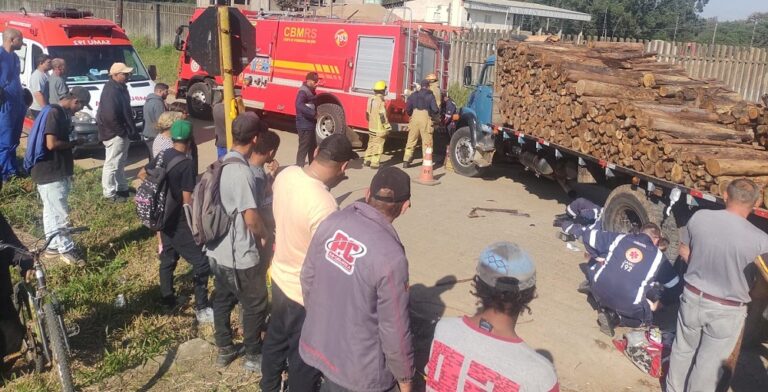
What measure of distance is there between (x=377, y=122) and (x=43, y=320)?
7.88 metres

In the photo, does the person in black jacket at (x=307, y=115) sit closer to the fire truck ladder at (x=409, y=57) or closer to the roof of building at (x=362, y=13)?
the fire truck ladder at (x=409, y=57)

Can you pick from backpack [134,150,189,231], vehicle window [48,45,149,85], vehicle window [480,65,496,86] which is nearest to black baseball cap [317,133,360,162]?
backpack [134,150,189,231]

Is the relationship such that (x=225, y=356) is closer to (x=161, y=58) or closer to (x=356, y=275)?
(x=356, y=275)

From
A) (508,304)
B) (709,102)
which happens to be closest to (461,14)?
(709,102)

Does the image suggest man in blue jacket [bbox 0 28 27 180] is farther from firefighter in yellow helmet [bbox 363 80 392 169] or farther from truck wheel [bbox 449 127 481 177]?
truck wheel [bbox 449 127 481 177]

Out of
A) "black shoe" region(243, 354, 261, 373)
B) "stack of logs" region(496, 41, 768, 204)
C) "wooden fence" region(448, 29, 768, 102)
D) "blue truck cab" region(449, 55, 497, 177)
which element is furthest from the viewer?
"wooden fence" region(448, 29, 768, 102)

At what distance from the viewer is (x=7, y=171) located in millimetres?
9469

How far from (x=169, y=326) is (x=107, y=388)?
981 mm

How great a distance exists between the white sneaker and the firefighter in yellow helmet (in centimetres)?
647

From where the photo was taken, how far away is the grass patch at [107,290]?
5.04m

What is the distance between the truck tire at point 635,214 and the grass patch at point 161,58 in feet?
57.5

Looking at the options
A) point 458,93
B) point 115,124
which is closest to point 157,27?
point 458,93

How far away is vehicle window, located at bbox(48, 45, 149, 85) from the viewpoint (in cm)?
1187

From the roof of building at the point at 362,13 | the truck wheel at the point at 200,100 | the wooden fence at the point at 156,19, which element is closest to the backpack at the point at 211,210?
the roof of building at the point at 362,13
